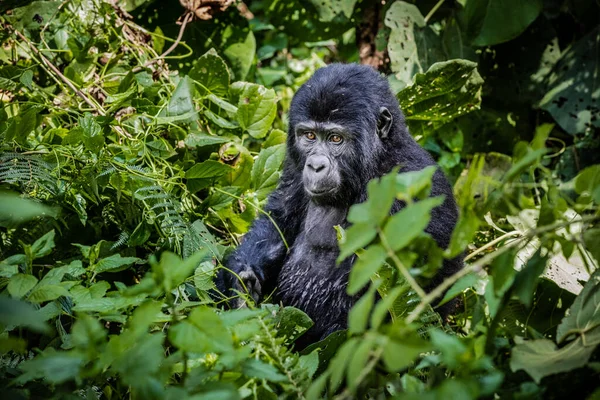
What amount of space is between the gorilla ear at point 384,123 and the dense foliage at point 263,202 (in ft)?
2.47

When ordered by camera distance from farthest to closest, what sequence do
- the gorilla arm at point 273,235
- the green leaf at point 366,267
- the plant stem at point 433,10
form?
the plant stem at point 433,10
the gorilla arm at point 273,235
the green leaf at point 366,267

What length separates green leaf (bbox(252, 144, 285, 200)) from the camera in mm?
3898

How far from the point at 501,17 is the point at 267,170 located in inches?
82.3

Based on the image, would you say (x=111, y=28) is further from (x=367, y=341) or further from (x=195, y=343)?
(x=367, y=341)

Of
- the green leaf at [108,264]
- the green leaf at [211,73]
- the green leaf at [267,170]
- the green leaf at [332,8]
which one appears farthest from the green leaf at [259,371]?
the green leaf at [332,8]

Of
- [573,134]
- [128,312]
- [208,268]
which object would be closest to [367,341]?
[128,312]

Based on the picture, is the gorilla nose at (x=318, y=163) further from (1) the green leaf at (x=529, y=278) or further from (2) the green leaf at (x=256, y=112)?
(1) the green leaf at (x=529, y=278)

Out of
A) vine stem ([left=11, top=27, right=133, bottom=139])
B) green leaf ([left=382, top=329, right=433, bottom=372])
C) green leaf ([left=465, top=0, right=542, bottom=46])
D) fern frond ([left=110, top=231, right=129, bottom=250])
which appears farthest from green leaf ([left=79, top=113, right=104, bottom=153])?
green leaf ([left=465, top=0, right=542, bottom=46])

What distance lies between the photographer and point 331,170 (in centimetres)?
339

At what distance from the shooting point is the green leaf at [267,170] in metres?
3.90

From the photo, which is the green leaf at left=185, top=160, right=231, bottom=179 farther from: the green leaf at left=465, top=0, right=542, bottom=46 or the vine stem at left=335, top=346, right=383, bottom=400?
the green leaf at left=465, top=0, right=542, bottom=46

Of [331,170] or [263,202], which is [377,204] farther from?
[263,202]

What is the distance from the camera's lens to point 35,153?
10.1 ft

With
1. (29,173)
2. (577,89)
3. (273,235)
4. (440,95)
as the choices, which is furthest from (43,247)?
(577,89)
